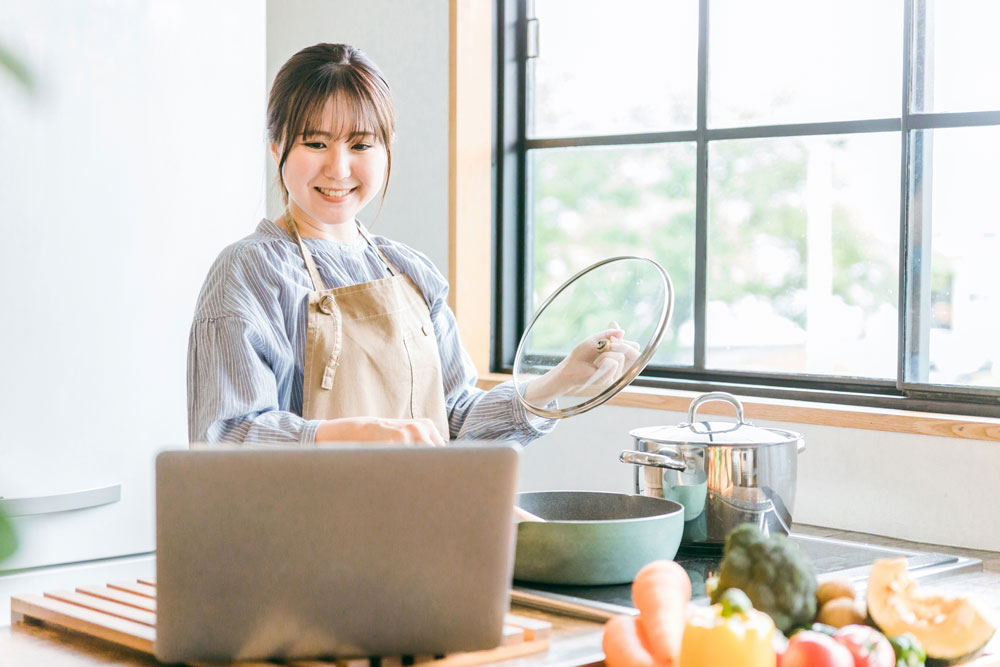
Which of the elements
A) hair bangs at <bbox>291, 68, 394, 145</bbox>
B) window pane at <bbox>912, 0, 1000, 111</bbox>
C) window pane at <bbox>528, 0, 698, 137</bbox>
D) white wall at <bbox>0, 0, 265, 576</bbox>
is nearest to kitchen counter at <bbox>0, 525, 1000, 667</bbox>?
hair bangs at <bbox>291, 68, 394, 145</bbox>

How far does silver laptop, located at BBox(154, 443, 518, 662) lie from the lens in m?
0.77

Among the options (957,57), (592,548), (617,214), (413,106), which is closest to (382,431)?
(592,548)

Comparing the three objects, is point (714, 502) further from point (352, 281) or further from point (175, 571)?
point (175, 571)

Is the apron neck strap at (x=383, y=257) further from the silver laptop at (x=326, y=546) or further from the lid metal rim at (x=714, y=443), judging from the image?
the silver laptop at (x=326, y=546)

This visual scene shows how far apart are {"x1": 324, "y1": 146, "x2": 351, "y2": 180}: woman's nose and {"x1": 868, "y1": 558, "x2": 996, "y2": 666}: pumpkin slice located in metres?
0.79

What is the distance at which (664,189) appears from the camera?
262 cm

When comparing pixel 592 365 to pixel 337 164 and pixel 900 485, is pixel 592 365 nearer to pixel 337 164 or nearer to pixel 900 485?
pixel 337 164

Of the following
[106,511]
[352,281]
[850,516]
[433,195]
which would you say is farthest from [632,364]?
[433,195]

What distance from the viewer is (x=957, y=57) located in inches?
79.0

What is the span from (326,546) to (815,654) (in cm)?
37

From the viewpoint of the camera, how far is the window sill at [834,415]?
1898 millimetres

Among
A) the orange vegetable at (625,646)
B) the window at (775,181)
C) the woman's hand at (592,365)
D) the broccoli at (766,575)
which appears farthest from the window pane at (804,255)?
the orange vegetable at (625,646)

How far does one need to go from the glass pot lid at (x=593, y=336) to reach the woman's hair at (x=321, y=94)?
1.08 ft

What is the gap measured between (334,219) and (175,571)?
2.51 feet
